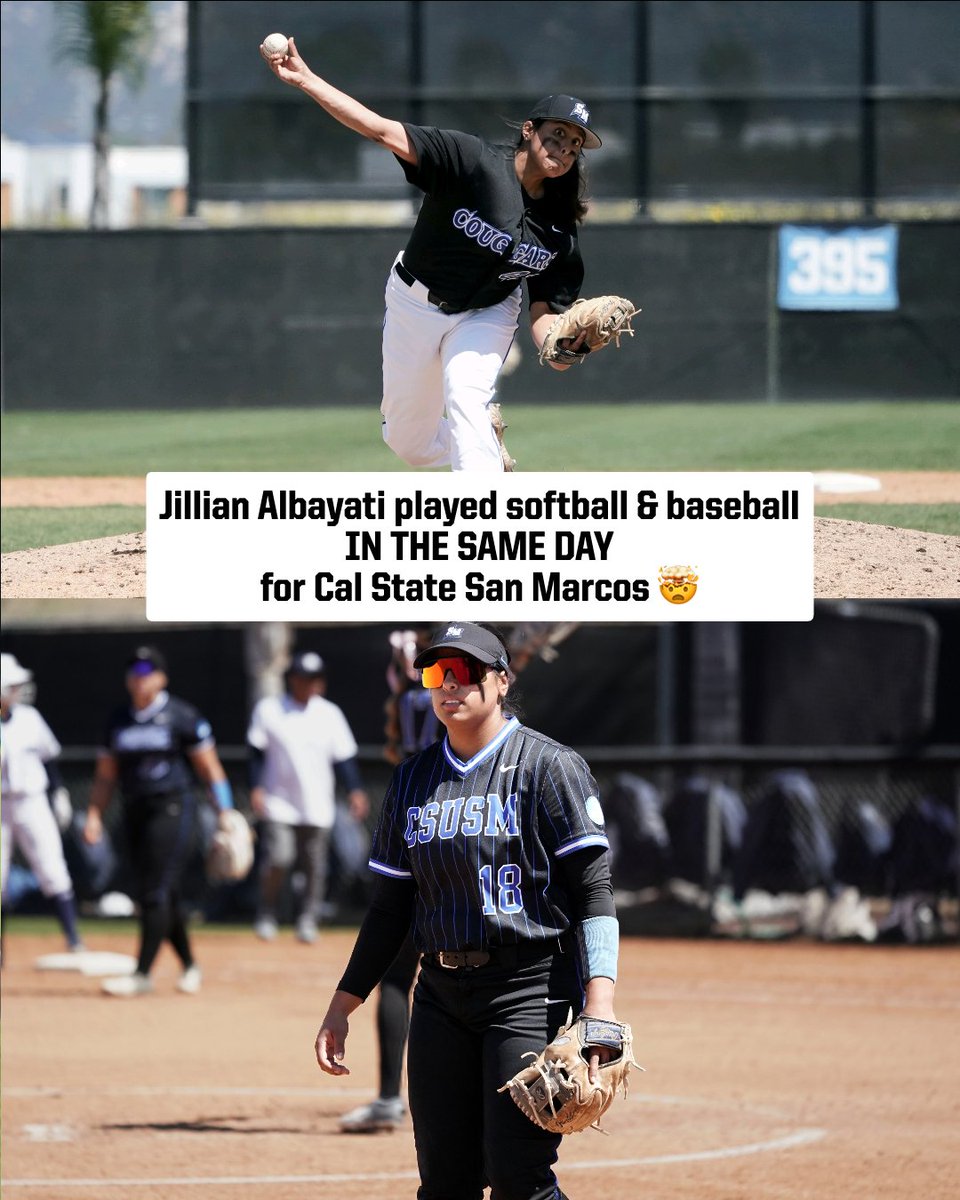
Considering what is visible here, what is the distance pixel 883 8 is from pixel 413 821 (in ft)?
51.6

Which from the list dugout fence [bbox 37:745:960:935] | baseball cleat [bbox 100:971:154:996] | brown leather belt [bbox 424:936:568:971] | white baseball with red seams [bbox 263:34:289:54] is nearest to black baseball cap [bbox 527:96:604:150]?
white baseball with red seams [bbox 263:34:289:54]

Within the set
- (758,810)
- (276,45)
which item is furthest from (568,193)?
(758,810)

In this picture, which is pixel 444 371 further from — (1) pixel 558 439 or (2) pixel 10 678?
(1) pixel 558 439

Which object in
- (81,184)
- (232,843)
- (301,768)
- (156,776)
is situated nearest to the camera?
(232,843)

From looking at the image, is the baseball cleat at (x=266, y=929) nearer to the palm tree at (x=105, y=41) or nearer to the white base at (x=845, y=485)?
the white base at (x=845, y=485)

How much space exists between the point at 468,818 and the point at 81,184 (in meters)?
14.9

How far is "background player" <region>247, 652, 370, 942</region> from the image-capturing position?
14.0m

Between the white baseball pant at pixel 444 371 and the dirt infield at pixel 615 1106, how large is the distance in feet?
6.53

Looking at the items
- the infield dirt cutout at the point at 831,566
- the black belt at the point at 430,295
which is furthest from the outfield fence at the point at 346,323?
the black belt at the point at 430,295

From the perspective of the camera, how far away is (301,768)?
14.2 meters

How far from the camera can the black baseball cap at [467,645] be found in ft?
15.9

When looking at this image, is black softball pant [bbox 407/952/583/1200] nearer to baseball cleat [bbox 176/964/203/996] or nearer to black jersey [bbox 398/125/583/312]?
black jersey [bbox 398/125/583/312]

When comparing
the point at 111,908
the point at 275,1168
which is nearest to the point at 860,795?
the point at 111,908

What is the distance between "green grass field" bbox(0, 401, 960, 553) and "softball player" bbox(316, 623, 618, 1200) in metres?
9.27
